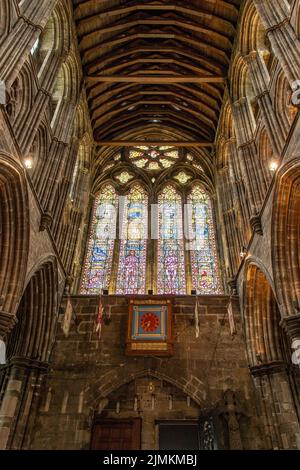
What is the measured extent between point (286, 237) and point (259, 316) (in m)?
3.31

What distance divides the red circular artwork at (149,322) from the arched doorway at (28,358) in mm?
2850

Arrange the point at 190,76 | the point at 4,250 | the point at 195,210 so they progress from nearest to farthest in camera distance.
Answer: the point at 4,250 → the point at 190,76 → the point at 195,210

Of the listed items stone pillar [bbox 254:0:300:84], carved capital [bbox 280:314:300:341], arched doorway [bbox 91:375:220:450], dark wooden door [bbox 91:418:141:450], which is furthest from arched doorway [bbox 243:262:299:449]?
stone pillar [bbox 254:0:300:84]

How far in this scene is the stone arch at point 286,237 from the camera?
8.35 m

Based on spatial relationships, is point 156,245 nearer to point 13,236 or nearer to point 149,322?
point 149,322

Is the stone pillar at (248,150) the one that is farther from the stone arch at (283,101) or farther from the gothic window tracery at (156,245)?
the gothic window tracery at (156,245)

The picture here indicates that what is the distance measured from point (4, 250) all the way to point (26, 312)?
3005 millimetres

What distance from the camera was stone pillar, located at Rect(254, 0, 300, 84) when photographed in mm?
8734

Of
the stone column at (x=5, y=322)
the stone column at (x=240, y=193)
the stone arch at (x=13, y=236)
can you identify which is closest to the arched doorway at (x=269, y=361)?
the stone column at (x=240, y=193)

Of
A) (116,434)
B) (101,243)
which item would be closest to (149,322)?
(116,434)

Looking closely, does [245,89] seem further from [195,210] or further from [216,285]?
[216,285]

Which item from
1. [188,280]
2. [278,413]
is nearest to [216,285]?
[188,280]

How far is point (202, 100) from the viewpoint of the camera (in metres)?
17.1

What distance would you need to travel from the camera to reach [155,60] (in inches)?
613
